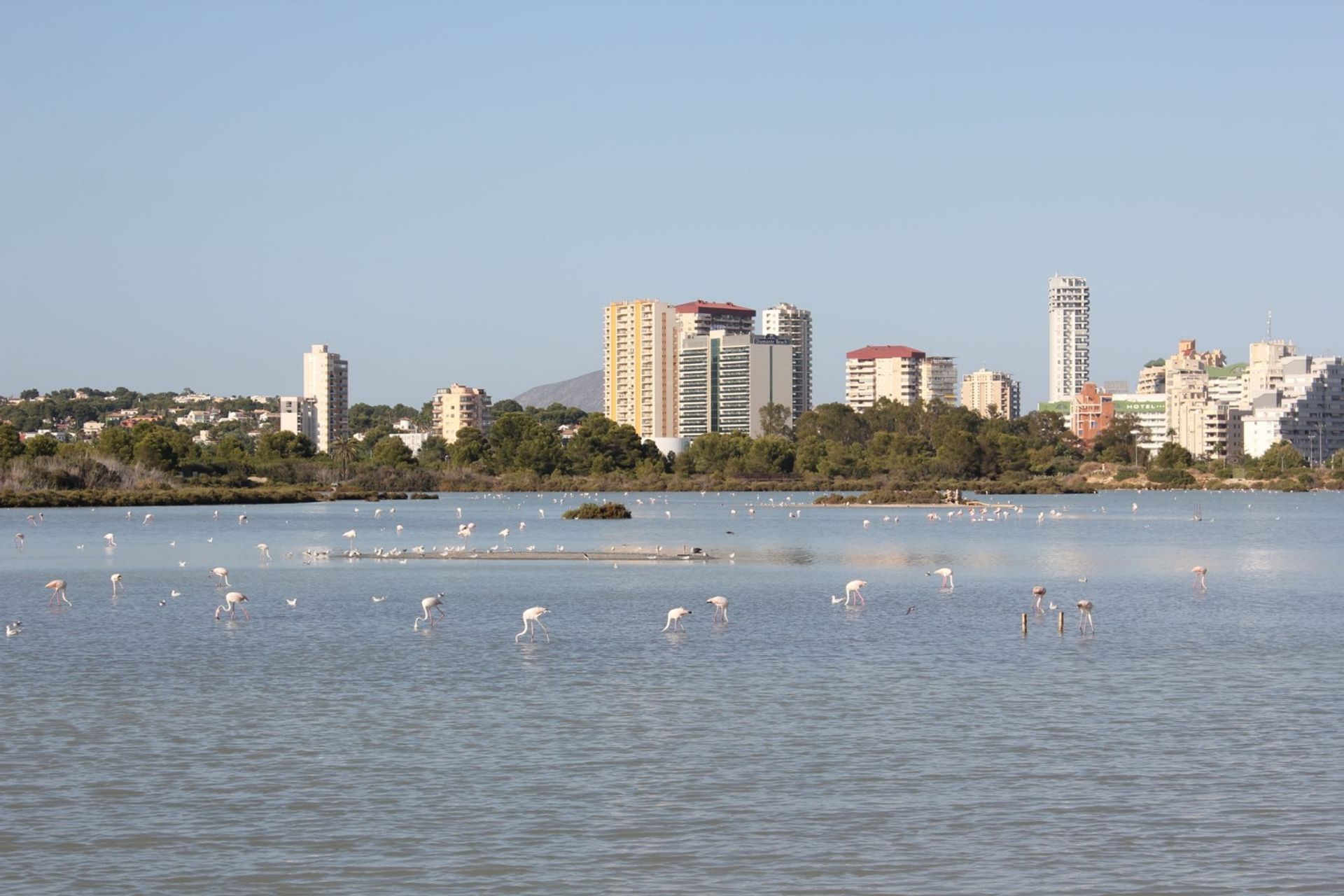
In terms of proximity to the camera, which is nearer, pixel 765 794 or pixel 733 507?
pixel 765 794

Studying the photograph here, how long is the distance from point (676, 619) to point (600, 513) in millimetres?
58810

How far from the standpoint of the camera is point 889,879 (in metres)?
13.6

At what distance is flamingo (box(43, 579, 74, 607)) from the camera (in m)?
38.5

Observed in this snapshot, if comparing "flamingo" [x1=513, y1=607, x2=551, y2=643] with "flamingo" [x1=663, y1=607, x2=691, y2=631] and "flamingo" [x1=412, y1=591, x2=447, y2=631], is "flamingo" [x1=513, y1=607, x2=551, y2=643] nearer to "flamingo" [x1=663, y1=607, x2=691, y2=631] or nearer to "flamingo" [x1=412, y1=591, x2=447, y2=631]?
"flamingo" [x1=412, y1=591, x2=447, y2=631]

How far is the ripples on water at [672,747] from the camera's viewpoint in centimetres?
1415

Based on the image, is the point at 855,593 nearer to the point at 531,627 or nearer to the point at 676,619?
the point at 676,619

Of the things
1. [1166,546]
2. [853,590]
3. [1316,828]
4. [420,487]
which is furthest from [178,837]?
[420,487]

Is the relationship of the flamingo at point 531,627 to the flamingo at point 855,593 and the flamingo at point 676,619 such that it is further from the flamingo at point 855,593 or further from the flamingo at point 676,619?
the flamingo at point 855,593

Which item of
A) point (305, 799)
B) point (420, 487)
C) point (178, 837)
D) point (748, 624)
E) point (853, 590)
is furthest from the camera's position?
point (420, 487)

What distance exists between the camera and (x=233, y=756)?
18734 mm

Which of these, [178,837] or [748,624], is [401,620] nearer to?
[748,624]

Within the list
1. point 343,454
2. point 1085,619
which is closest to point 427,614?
point 1085,619

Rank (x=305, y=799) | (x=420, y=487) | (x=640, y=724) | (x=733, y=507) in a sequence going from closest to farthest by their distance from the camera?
(x=305, y=799)
(x=640, y=724)
(x=733, y=507)
(x=420, y=487)

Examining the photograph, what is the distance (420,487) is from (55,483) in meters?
42.7
